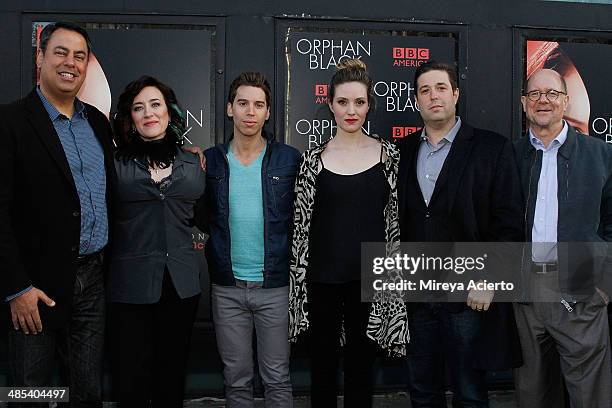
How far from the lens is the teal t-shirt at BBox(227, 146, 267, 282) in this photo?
3.31 metres

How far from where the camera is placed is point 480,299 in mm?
3117

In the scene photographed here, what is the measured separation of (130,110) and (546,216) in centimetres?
251

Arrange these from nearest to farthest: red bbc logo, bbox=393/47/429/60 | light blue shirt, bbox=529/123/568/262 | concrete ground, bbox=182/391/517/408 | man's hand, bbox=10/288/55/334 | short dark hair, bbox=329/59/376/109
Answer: man's hand, bbox=10/288/55/334 < light blue shirt, bbox=529/123/568/262 < short dark hair, bbox=329/59/376/109 < concrete ground, bbox=182/391/517/408 < red bbc logo, bbox=393/47/429/60

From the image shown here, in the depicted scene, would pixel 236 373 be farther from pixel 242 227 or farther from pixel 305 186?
pixel 305 186

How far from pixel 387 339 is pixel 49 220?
1978mm

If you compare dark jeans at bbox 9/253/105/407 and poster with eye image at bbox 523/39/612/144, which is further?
poster with eye image at bbox 523/39/612/144

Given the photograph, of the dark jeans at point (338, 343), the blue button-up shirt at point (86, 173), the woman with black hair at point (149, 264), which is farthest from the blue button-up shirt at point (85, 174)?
the dark jeans at point (338, 343)

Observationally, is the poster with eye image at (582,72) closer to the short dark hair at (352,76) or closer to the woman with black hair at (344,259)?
the short dark hair at (352,76)

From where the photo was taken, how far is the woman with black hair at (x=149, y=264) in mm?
3024

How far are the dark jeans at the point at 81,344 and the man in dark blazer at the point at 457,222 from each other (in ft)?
5.90

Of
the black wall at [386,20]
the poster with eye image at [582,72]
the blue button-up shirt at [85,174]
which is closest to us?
the blue button-up shirt at [85,174]

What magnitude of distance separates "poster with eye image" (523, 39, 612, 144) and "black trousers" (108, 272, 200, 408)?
3565 mm

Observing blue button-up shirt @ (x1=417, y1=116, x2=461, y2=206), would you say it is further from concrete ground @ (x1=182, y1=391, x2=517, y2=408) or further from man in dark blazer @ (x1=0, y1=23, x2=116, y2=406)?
concrete ground @ (x1=182, y1=391, x2=517, y2=408)

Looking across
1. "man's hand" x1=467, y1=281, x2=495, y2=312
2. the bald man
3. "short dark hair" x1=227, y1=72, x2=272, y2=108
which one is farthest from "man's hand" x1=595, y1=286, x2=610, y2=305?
"short dark hair" x1=227, y1=72, x2=272, y2=108
